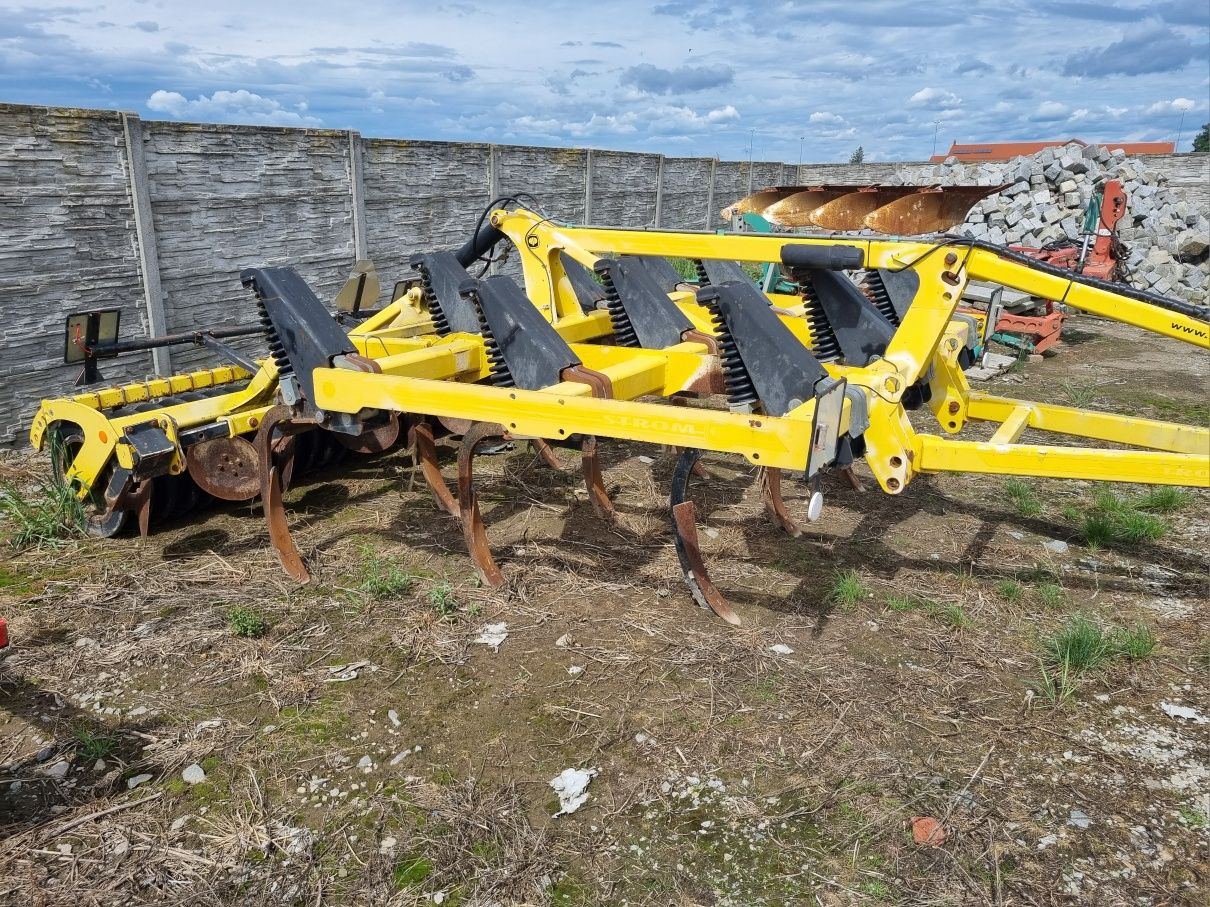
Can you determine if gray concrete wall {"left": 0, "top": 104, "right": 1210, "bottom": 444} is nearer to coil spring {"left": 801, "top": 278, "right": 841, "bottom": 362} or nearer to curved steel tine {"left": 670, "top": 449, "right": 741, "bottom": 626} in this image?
curved steel tine {"left": 670, "top": 449, "right": 741, "bottom": 626}

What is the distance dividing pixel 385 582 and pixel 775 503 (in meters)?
2.20

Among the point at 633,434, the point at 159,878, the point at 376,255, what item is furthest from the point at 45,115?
the point at 159,878

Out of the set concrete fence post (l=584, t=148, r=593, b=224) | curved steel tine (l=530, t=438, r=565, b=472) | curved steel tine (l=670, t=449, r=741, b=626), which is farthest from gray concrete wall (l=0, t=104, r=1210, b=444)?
curved steel tine (l=670, t=449, r=741, b=626)

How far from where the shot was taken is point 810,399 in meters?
3.80

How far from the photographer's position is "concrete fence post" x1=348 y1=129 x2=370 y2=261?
9.08 metres

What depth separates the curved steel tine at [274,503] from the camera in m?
4.68

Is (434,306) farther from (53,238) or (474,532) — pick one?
(53,238)

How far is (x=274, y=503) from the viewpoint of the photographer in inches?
188

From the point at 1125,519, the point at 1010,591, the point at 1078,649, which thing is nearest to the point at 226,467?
the point at 1010,591

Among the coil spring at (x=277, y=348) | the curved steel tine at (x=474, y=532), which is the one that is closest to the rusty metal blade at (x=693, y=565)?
the curved steel tine at (x=474, y=532)

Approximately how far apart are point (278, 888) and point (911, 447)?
2767mm

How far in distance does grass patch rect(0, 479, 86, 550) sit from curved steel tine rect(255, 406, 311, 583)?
3.99 feet

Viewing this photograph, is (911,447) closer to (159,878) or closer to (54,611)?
(159,878)

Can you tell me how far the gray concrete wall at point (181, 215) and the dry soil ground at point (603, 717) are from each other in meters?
2.41
